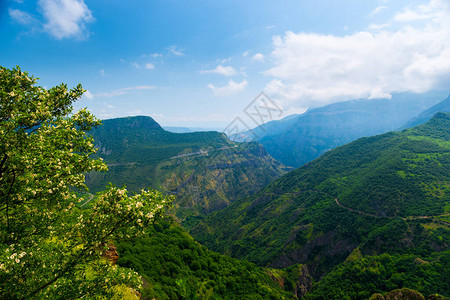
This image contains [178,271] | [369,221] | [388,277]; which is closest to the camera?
[178,271]

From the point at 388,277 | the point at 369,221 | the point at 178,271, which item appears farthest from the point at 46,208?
the point at 369,221

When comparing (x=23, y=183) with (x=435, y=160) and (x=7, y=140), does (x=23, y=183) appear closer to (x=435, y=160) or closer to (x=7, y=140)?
(x=7, y=140)

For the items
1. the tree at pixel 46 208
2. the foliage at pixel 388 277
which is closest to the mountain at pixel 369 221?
→ the foliage at pixel 388 277

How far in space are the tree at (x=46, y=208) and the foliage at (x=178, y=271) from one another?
913 centimetres

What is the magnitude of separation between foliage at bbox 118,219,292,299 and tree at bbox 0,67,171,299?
9126 mm

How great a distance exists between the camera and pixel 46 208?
37.0ft

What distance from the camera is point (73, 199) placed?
12.5m

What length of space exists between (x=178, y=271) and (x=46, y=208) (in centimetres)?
3004

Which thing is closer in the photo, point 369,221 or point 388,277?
point 388,277

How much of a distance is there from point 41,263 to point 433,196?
186 m

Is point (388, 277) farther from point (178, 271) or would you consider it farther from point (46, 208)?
point (46, 208)

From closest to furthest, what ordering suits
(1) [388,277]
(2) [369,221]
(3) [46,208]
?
(3) [46,208]
(1) [388,277]
(2) [369,221]

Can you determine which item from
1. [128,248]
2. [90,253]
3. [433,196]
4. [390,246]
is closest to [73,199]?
[90,253]

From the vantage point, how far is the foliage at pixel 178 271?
27016mm
